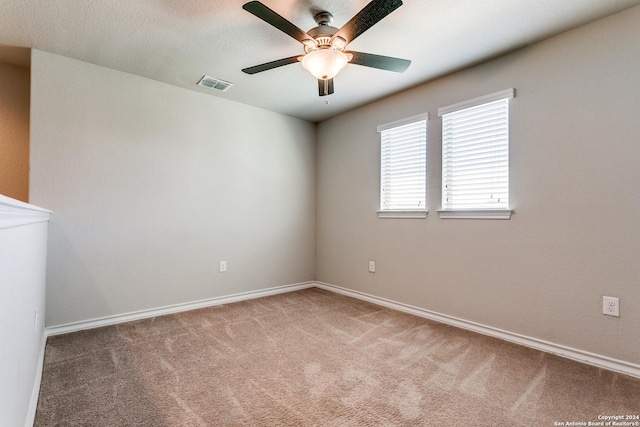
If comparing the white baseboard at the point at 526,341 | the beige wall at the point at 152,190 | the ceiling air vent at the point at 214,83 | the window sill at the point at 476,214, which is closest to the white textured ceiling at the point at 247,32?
the ceiling air vent at the point at 214,83

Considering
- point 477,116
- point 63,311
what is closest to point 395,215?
point 477,116

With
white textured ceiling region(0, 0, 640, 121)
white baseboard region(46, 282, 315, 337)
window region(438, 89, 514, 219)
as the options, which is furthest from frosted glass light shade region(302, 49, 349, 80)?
white baseboard region(46, 282, 315, 337)

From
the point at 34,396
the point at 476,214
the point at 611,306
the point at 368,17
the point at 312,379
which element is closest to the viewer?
the point at 34,396

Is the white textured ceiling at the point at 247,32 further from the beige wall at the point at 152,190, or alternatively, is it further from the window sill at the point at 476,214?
the window sill at the point at 476,214

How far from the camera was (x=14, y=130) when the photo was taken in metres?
2.73

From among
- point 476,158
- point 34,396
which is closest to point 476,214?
point 476,158

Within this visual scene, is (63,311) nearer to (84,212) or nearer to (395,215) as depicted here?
(84,212)

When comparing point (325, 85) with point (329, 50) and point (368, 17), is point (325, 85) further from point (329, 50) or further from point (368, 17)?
point (368, 17)

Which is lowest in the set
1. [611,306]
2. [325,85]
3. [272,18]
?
[611,306]

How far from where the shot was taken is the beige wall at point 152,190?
2.49m

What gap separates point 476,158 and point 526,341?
147cm

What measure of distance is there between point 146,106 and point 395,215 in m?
2.67

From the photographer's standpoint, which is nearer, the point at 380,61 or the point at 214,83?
the point at 380,61

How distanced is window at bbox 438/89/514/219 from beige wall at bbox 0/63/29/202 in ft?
12.3
